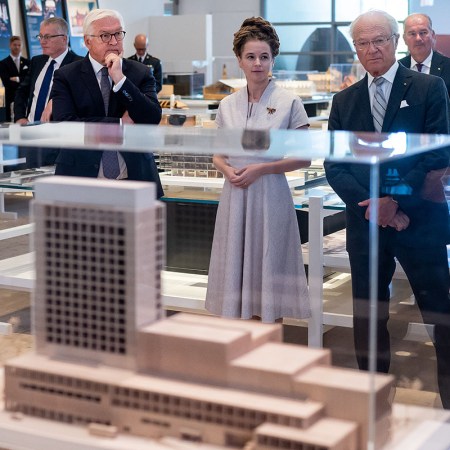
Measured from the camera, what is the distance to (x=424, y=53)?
5.84 metres

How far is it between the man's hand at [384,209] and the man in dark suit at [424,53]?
3.83 m

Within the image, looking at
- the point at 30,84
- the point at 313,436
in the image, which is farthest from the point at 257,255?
→ the point at 30,84

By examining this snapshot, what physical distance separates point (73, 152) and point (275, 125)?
1.40 m

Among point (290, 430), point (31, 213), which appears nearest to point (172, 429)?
point (290, 430)

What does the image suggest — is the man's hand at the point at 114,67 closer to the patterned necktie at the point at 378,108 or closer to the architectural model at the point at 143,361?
the patterned necktie at the point at 378,108

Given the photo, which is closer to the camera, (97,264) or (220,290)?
(97,264)

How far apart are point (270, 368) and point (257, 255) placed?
38 cm

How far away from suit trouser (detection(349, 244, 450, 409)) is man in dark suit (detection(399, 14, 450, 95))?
327 cm

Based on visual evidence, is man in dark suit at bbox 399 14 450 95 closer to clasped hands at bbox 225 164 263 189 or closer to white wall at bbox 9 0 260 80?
clasped hands at bbox 225 164 263 189

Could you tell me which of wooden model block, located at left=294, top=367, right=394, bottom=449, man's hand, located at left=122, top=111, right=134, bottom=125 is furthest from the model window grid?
man's hand, located at left=122, top=111, right=134, bottom=125

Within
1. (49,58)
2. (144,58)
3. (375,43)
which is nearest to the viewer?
(375,43)

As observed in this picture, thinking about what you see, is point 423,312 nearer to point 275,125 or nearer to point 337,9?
point 275,125

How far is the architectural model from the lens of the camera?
60.8 inches

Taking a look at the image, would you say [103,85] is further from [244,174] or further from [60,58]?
[60,58]
